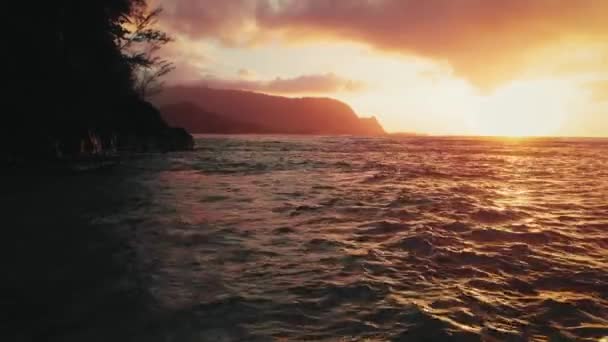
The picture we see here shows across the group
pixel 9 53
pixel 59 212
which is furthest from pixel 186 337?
pixel 9 53

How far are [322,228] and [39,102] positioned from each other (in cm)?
2289

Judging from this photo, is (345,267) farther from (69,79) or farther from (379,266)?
(69,79)

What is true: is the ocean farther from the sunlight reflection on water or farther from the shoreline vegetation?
the shoreline vegetation

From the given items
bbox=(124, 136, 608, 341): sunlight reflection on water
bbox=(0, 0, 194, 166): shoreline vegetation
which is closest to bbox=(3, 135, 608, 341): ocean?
bbox=(124, 136, 608, 341): sunlight reflection on water

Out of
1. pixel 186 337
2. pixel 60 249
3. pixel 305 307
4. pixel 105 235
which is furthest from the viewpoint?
pixel 105 235

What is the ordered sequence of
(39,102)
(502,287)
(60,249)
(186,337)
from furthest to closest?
(39,102), (60,249), (502,287), (186,337)

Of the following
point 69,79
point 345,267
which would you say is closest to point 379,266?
point 345,267

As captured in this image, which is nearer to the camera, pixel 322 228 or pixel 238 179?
pixel 322 228

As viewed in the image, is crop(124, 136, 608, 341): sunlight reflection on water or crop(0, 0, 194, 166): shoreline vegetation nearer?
crop(124, 136, 608, 341): sunlight reflection on water

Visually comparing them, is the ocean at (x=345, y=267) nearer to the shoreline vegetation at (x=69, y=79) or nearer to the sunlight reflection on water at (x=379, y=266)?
the sunlight reflection on water at (x=379, y=266)

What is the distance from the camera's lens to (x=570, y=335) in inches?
191

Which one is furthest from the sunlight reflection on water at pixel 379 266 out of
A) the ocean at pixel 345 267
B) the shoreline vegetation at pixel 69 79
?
the shoreline vegetation at pixel 69 79

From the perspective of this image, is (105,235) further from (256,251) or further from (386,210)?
(386,210)

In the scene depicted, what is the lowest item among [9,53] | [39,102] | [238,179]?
[238,179]
